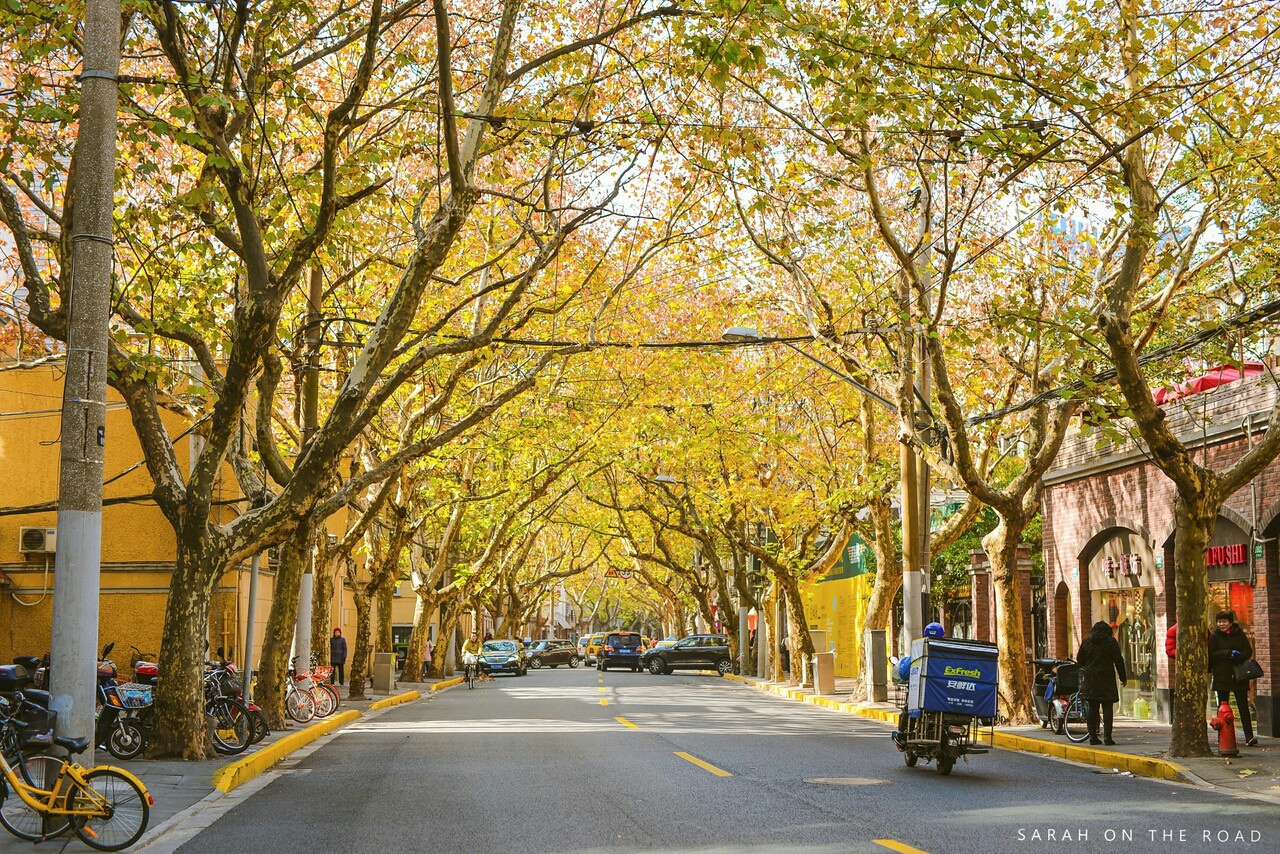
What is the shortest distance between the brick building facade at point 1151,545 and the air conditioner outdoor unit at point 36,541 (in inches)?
860

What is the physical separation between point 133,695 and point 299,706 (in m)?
4.91

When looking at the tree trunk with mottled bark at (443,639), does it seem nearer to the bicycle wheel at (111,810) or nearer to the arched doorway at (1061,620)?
the arched doorway at (1061,620)

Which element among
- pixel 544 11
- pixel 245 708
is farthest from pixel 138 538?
pixel 544 11

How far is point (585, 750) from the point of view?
16.4 metres

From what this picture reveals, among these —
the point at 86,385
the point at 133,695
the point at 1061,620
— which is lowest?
the point at 133,695

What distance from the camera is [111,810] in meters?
9.12

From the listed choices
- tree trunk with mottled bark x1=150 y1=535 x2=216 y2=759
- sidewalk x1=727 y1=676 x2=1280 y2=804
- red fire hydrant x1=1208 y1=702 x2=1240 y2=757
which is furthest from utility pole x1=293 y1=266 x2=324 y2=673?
red fire hydrant x1=1208 y1=702 x2=1240 y2=757

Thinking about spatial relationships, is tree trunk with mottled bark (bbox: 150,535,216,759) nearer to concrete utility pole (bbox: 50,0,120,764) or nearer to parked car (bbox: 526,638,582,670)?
concrete utility pole (bbox: 50,0,120,764)

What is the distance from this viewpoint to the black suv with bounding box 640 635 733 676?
51.2 m

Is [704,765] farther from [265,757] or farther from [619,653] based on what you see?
[619,653]

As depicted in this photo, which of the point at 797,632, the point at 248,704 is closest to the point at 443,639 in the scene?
the point at 797,632

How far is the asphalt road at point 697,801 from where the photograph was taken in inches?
368

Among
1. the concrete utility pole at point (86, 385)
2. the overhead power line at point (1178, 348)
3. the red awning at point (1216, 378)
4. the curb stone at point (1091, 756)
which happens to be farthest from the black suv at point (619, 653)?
the concrete utility pole at point (86, 385)

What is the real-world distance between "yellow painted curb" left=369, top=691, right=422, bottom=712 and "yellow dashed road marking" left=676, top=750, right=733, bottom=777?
41.1ft
